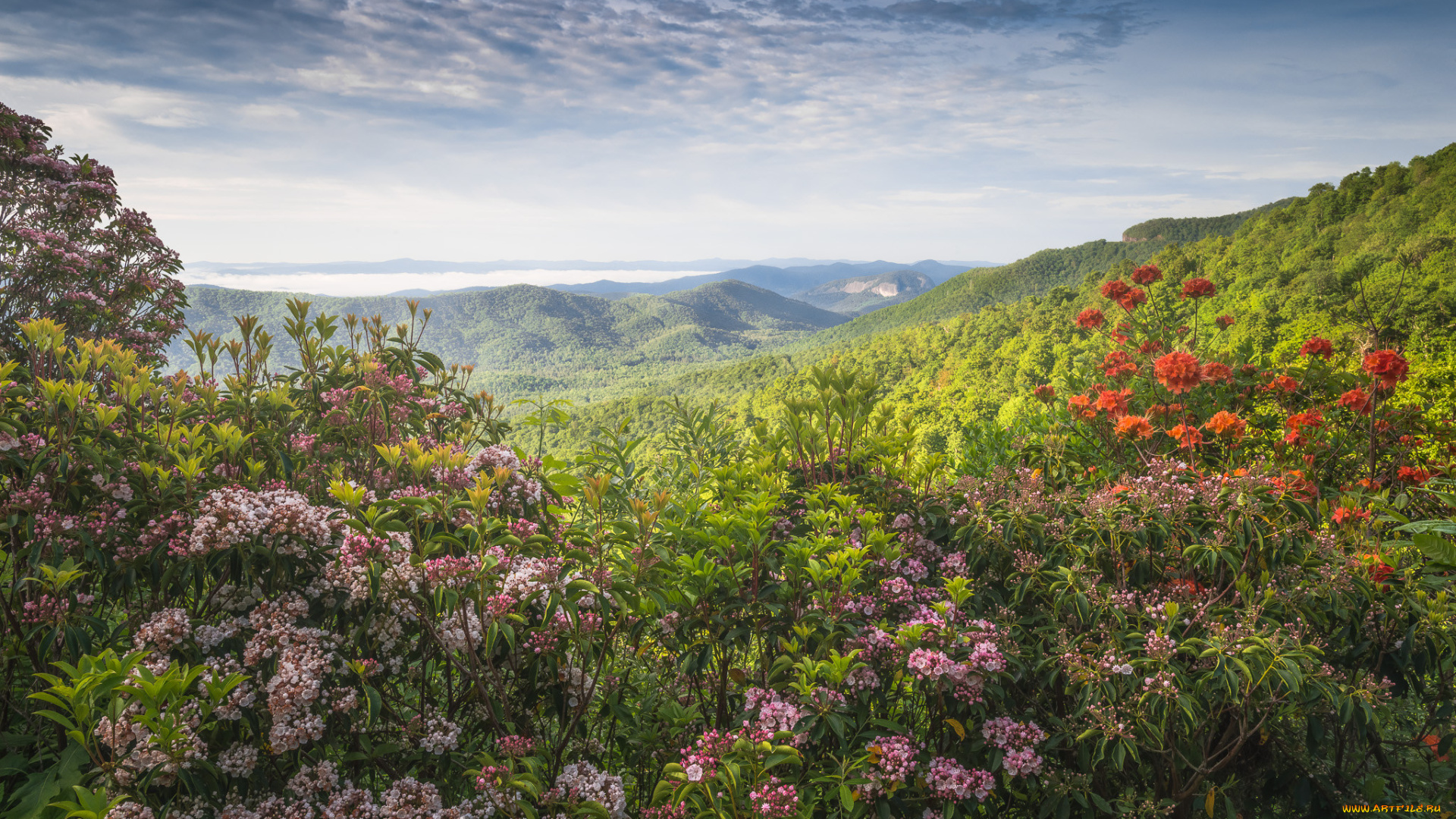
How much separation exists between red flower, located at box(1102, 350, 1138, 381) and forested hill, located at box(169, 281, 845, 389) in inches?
3431

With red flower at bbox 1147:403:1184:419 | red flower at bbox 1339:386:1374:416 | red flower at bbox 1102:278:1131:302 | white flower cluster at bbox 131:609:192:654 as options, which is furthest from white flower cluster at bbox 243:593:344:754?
red flower at bbox 1102:278:1131:302

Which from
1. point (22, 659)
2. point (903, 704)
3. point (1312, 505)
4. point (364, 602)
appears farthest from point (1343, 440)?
point (22, 659)

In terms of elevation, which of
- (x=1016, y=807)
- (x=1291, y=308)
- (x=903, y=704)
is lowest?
(x=1016, y=807)

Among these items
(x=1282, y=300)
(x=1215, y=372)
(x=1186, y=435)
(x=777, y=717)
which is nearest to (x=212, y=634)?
(x=777, y=717)

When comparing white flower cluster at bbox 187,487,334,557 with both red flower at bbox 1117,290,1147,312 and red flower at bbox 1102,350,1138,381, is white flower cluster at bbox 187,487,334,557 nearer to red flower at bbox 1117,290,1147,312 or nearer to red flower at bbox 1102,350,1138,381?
red flower at bbox 1102,350,1138,381

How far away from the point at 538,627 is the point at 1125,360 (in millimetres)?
3775

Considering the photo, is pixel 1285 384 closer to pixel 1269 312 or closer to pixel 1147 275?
pixel 1147 275

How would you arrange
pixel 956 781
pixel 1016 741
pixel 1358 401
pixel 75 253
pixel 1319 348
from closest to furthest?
pixel 956 781
pixel 1016 741
pixel 1358 401
pixel 1319 348
pixel 75 253

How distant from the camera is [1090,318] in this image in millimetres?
4336

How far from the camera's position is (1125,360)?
382cm

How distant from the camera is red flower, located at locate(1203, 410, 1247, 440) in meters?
2.92

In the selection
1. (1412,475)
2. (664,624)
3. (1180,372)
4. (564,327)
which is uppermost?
(564,327)

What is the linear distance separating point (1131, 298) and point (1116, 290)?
0.39 ft

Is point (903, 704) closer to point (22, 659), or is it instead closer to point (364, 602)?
point (364, 602)
